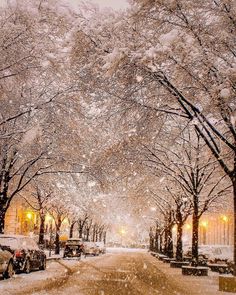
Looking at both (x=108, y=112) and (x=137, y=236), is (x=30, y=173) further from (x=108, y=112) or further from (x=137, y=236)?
(x=137, y=236)

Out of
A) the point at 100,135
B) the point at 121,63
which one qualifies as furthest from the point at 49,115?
the point at 121,63

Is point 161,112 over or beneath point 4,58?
beneath

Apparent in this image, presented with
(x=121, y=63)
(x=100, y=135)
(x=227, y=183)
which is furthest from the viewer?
(x=227, y=183)

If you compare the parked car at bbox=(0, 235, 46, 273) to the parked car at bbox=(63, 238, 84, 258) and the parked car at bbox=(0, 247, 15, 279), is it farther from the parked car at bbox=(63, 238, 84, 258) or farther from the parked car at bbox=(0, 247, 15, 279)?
the parked car at bbox=(63, 238, 84, 258)

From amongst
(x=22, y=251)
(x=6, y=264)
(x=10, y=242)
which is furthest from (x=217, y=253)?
(x=6, y=264)

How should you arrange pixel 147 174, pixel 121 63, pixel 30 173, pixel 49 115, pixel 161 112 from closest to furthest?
pixel 121 63
pixel 161 112
pixel 49 115
pixel 30 173
pixel 147 174

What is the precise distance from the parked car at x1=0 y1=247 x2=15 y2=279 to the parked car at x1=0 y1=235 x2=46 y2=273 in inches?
32.5

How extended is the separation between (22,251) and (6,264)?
274 cm

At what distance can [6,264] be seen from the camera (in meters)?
17.9

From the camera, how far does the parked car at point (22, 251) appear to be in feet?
65.4

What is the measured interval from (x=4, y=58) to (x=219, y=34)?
6.91 m

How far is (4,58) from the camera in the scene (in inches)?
649

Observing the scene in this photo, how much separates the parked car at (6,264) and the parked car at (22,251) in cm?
83

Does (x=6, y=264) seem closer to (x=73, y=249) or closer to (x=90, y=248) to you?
(x=73, y=249)
